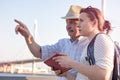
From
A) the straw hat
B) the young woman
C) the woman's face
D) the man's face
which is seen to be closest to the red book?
the young woman

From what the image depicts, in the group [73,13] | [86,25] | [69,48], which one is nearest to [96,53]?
[86,25]

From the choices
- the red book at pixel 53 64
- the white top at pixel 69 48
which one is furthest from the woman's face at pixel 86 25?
the white top at pixel 69 48

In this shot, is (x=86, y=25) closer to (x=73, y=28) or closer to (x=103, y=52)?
(x=103, y=52)

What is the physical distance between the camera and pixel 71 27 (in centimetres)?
321

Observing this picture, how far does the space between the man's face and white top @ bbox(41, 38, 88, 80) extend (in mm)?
67

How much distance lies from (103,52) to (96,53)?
0.05 metres

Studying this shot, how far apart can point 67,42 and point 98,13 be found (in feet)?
3.26

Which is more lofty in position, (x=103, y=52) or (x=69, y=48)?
(x=103, y=52)

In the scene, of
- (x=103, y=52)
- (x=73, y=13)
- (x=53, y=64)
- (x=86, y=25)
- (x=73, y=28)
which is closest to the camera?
(x=103, y=52)

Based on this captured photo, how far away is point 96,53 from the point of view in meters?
2.21

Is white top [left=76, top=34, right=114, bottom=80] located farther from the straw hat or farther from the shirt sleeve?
the straw hat

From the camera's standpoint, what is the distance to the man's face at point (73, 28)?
3.19 meters

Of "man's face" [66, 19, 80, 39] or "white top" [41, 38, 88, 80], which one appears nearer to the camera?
"white top" [41, 38, 88, 80]

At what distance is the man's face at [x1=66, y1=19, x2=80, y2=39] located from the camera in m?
3.19
